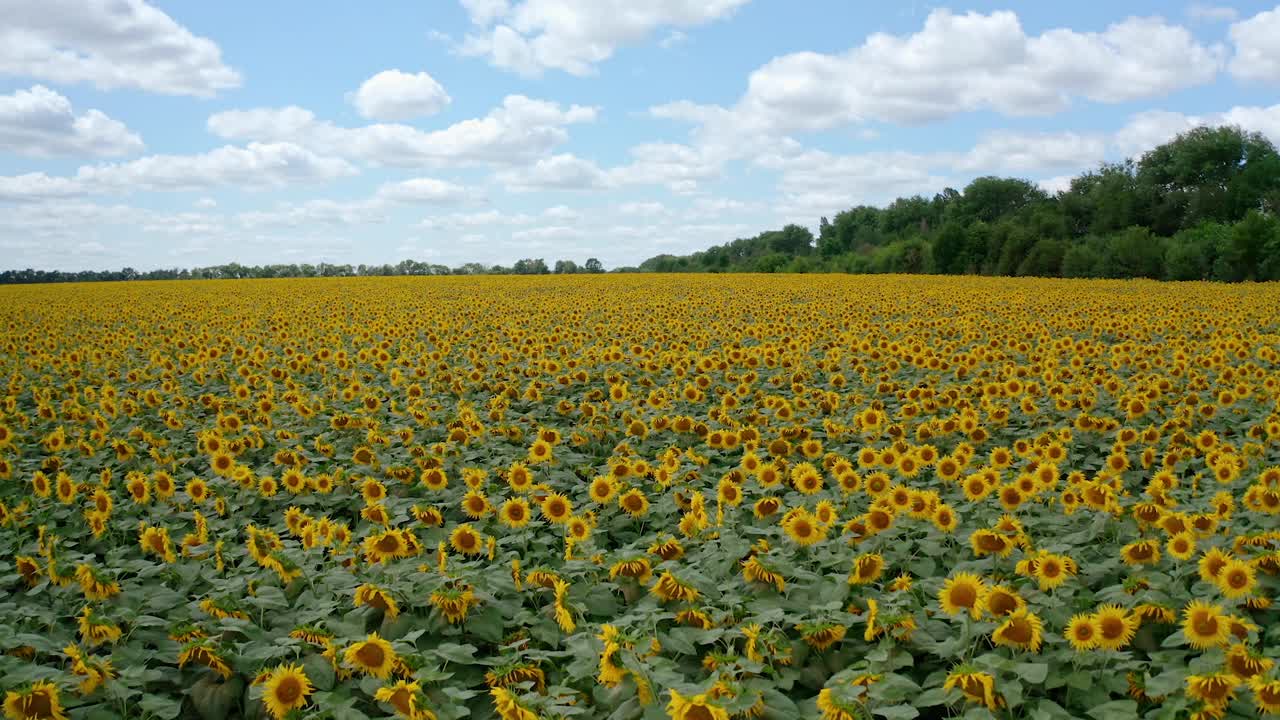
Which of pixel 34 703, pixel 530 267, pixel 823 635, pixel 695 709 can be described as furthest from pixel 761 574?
pixel 530 267

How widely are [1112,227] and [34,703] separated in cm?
7147

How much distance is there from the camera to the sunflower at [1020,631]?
9.78 feet

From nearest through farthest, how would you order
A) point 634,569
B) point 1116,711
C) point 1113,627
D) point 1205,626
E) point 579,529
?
point 1116,711 → point 1205,626 → point 1113,627 → point 634,569 → point 579,529

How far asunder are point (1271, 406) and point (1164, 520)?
16.7ft

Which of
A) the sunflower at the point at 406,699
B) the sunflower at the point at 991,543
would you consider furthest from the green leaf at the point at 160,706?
the sunflower at the point at 991,543

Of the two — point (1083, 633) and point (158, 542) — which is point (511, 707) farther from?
point (158, 542)

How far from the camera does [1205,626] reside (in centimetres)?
293

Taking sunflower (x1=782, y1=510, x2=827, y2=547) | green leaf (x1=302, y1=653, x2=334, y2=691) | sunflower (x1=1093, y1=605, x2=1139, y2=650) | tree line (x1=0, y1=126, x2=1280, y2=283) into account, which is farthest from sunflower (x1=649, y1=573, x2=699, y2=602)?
tree line (x1=0, y1=126, x2=1280, y2=283)

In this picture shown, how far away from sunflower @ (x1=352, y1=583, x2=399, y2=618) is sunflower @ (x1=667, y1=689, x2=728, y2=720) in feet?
4.69

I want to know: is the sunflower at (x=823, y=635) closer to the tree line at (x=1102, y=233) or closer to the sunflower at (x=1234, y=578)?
the sunflower at (x=1234, y=578)

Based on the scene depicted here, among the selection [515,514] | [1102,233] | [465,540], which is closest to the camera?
[465,540]

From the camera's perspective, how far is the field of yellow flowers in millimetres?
2949

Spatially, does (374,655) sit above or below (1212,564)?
below

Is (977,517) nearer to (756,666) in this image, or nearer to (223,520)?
(756,666)
